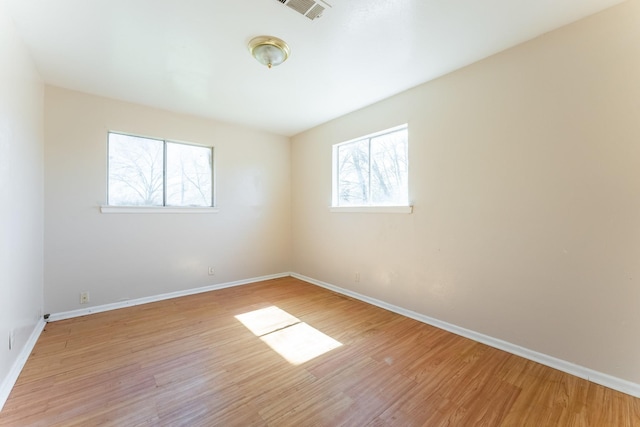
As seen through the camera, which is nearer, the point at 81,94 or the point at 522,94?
the point at 522,94

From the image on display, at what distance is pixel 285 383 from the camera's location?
1.82m

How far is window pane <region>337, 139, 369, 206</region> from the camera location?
363 centimetres

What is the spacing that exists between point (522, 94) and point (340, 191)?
2.40 m

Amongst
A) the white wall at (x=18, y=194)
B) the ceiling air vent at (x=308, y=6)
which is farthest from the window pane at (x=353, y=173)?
the white wall at (x=18, y=194)

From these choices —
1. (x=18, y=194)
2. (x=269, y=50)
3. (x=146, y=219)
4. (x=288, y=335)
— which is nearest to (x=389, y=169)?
(x=269, y=50)

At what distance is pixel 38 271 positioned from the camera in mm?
2658

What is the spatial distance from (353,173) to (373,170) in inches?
14.9

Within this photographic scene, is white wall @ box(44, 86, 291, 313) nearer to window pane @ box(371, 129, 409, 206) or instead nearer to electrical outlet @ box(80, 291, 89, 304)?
electrical outlet @ box(80, 291, 89, 304)

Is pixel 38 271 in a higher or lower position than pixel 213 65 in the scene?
lower

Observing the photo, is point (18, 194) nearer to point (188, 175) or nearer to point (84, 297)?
point (84, 297)

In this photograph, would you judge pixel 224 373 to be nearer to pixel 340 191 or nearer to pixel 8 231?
pixel 8 231

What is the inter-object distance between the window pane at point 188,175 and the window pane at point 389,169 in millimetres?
2477

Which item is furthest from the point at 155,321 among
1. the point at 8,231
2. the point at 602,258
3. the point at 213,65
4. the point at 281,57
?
the point at 602,258

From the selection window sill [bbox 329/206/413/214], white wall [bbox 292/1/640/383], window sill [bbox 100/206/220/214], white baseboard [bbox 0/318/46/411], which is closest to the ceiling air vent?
white wall [bbox 292/1/640/383]
